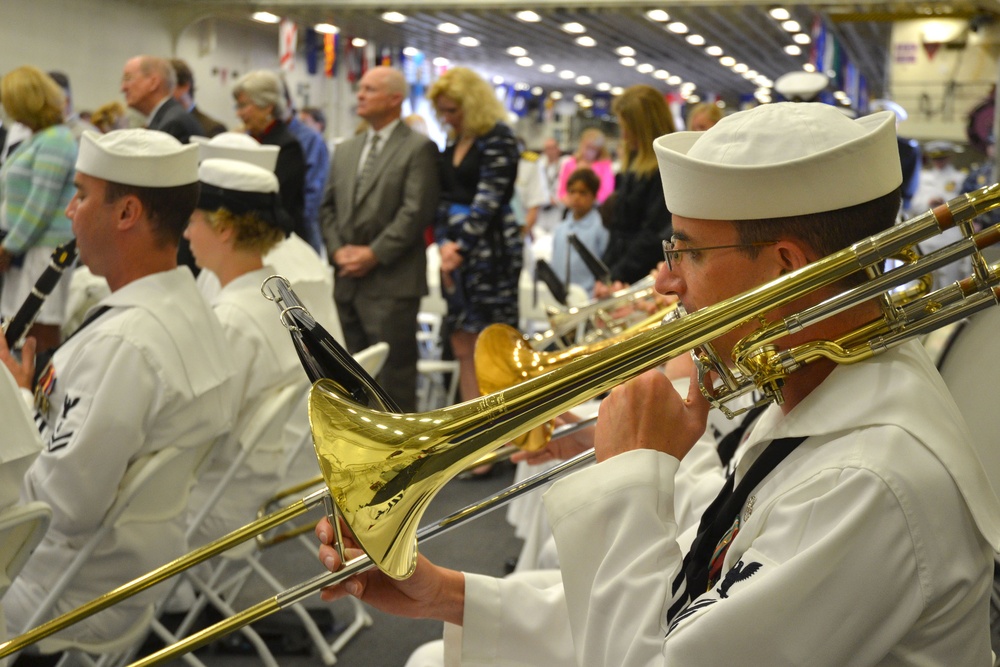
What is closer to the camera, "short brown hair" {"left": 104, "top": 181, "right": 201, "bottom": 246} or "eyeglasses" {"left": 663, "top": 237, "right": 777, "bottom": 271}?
"eyeglasses" {"left": 663, "top": 237, "right": 777, "bottom": 271}

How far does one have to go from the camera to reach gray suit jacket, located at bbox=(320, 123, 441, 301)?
449 cm

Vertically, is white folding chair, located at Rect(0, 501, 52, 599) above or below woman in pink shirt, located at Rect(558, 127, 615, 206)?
above

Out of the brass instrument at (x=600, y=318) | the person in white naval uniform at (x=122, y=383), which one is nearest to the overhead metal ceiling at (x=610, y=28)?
the brass instrument at (x=600, y=318)

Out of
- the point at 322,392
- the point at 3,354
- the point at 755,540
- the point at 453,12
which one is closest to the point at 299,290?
the point at 3,354

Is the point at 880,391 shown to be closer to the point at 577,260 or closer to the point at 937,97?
the point at 577,260

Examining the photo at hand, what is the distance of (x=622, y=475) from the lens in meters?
1.21

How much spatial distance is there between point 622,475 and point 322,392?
379mm

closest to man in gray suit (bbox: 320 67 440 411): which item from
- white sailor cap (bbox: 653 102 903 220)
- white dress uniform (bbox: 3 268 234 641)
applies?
white dress uniform (bbox: 3 268 234 641)

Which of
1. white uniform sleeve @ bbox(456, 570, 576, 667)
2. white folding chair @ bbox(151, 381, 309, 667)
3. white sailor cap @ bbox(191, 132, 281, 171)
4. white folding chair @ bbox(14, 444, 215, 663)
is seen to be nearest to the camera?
A: white uniform sleeve @ bbox(456, 570, 576, 667)

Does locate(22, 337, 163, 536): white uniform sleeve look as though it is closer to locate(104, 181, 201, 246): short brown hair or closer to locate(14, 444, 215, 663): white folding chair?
→ locate(14, 444, 215, 663): white folding chair

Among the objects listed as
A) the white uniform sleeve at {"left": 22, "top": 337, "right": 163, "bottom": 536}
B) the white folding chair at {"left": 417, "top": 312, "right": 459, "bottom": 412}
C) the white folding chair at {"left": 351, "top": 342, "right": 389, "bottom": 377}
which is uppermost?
the white uniform sleeve at {"left": 22, "top": 337, "right": 163, "bottom": 536}

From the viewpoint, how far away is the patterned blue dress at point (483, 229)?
4.56 metres

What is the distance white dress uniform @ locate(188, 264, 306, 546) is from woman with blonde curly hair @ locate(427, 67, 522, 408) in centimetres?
188

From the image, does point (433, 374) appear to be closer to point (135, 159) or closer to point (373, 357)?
point (373, 357)
